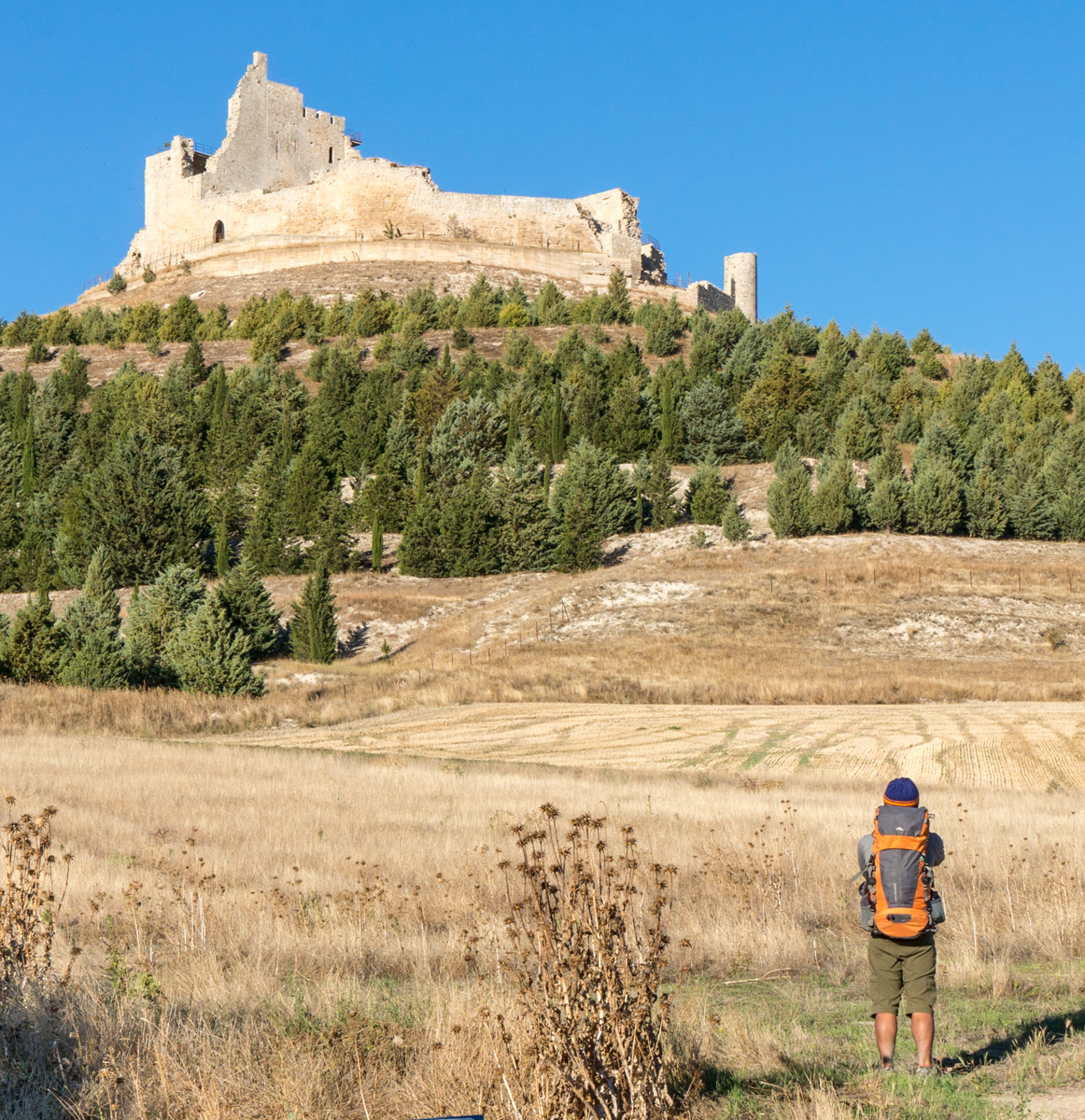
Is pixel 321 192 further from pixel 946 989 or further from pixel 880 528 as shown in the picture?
pixel 946 989

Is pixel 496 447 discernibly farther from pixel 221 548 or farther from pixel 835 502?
pixel 835 502

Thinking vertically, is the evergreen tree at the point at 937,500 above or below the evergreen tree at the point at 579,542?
above

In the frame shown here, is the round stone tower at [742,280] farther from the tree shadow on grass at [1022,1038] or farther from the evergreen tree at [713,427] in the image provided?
the tree shadow on grass at [1022,1038]

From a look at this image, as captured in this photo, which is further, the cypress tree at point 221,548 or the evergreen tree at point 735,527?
the evergreen tree at point 735,527

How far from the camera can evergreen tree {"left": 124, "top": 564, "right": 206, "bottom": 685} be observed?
1143 inches

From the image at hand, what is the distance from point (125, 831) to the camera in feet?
38.0

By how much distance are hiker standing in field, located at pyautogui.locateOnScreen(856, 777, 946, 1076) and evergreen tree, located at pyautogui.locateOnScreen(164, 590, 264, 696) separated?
2398 cm

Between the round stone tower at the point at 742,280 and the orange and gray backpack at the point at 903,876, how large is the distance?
89.8 metres

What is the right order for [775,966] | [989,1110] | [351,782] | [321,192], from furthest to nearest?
[321,192]
[351,782]
[775,966]
[989,1110]

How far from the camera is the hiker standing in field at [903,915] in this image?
17.7 ft

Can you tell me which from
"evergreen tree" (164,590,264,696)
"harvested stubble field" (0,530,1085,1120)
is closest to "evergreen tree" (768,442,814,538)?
"harvested stubble field" (0,530,1085,1120)

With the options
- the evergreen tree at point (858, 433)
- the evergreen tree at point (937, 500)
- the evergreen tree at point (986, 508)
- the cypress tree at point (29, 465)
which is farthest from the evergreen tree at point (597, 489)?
the cypress tree at point (29, 465)

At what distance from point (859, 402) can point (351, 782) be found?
4265 centimetres

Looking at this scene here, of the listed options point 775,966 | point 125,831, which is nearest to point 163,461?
point 125,831
